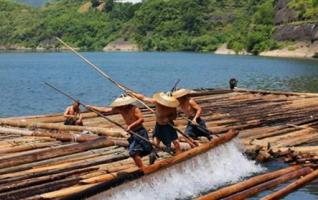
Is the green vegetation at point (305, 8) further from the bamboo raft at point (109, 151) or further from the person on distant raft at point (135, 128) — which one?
the person on distant raft at point (135, 128)

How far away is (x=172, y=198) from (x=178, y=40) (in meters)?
170

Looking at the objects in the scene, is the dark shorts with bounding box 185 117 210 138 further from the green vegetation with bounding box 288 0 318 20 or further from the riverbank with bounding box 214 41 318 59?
the green vegetation with bounding box 288 0 318 20

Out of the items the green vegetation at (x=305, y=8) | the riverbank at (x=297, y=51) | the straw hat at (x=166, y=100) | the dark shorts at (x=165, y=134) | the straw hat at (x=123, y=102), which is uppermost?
the straw hat at (x=123, y=102)

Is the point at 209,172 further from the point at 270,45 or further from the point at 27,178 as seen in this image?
the point at 270,45

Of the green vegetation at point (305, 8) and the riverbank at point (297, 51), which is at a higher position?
the green vegetation at point (305, 8)

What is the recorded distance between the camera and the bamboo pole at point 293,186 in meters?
13.0

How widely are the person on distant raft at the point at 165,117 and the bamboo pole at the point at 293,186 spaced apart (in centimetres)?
261

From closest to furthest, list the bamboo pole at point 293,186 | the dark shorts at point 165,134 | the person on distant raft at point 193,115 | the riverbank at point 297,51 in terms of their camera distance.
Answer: the bamboo pole at point 293,186 < the dark shorts at point 165,134 < the person on distant raft at point 193,115 < the riverbank at point 297,51

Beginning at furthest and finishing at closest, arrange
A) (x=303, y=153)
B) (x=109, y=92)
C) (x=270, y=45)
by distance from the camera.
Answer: (x=270, y=45) → (x=109, y=92) → (x=303, y=153)

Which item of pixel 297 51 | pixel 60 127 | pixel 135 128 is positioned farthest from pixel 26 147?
pixel 297 51

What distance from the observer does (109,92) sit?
54.8m

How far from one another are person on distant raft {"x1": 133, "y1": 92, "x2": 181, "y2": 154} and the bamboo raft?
453 mm

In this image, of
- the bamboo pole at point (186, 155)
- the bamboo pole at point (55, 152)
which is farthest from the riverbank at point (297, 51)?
the bamboo pole at point (55, 152)

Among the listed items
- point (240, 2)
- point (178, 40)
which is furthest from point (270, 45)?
point (240, 2)
